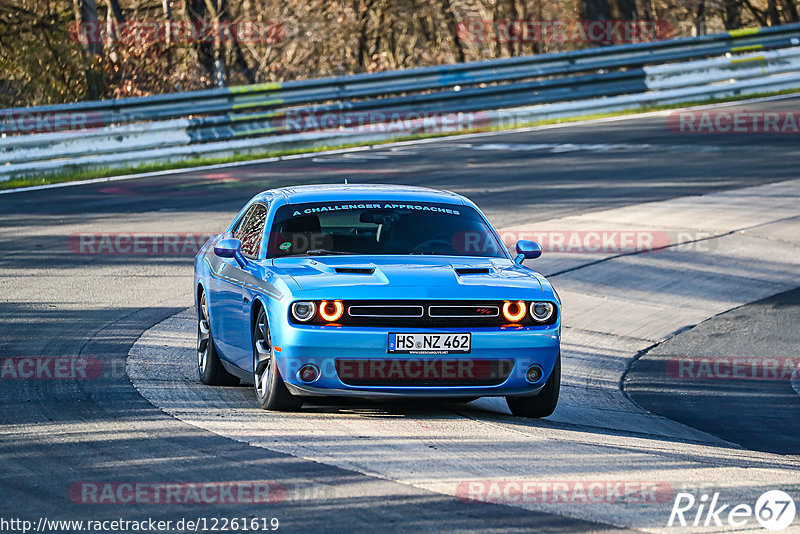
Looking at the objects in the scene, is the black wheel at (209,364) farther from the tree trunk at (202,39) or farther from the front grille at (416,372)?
the tree trunk at (202,39)

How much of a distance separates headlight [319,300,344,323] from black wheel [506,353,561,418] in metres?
1.37

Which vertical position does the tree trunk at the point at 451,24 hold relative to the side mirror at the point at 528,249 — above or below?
above

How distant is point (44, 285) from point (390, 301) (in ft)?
21.2

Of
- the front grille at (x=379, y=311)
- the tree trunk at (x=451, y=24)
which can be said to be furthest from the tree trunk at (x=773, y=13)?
the front grille at (x=379, y=311)

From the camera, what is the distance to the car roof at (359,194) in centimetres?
869

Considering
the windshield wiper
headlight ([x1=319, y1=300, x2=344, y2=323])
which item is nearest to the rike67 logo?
headlight ([x1=319, y1=300, x2=344, y2=323])

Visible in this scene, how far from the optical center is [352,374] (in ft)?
23.8

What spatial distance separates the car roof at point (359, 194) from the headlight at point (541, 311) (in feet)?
5.07

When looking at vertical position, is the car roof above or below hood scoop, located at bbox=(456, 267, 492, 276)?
above

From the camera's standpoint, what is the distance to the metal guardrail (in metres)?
20.8

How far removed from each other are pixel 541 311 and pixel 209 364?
262cm

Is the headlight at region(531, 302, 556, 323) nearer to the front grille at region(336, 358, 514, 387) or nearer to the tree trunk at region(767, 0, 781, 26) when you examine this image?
Result: the front grille at region(336, 358, 514, 387)

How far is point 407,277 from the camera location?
7453mm

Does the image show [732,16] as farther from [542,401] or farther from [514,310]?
[514,310]
